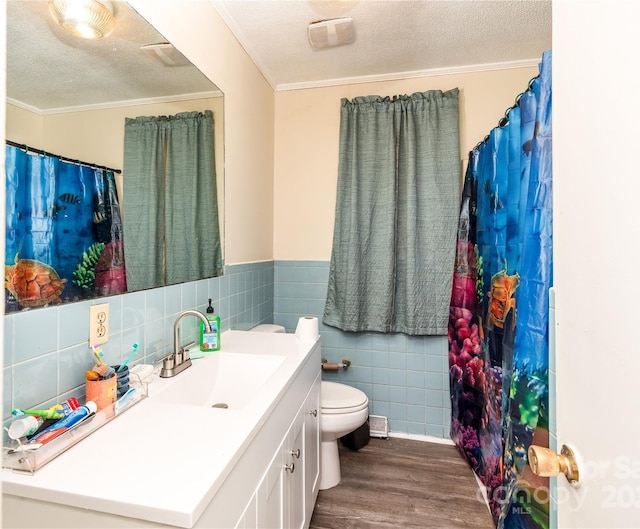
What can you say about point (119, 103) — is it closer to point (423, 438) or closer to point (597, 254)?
point (597, 254)

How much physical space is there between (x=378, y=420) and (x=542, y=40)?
8.37ft

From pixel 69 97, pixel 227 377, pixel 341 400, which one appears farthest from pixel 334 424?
pixel 69 97

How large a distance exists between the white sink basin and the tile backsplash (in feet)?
0.57

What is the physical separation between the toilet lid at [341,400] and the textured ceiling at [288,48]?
1613mm

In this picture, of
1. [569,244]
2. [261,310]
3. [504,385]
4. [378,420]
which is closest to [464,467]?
[378,420]

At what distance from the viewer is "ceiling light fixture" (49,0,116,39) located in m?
0.89

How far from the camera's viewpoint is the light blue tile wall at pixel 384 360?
7.26ft

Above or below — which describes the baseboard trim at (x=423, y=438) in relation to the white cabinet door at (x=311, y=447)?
below

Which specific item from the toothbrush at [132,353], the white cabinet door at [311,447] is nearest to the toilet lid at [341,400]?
the white cabinet door at [311,447]

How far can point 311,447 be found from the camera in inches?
56.7

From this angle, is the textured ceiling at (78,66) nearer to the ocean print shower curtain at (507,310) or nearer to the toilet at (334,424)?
the ocean print shower curtain at (507,310)

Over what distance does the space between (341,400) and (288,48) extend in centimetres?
205

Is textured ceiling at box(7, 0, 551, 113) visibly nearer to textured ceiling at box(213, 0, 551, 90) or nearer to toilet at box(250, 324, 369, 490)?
textured ceiling at box(213, 0, 551, 90)

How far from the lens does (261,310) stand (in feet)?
7.26
